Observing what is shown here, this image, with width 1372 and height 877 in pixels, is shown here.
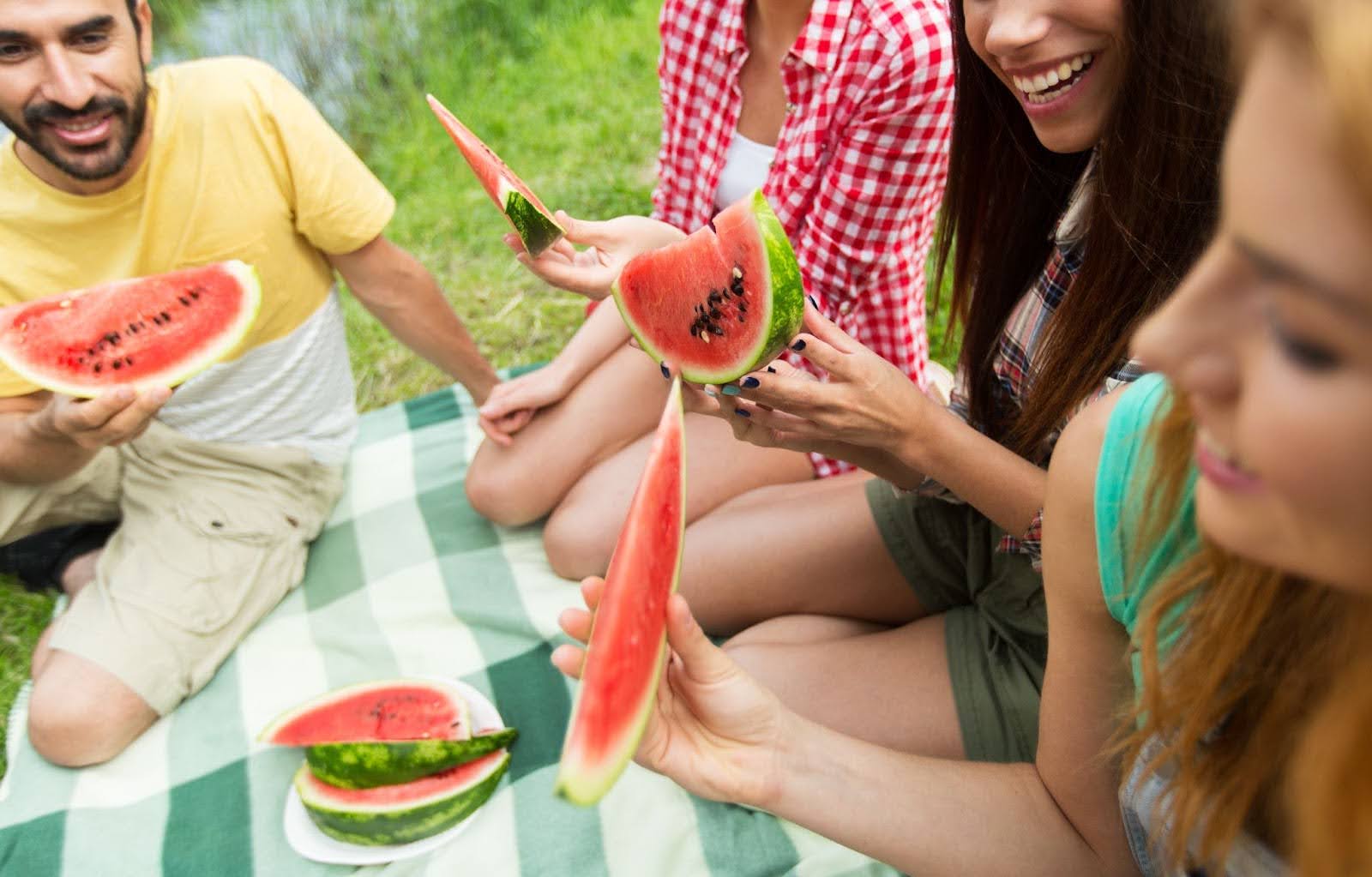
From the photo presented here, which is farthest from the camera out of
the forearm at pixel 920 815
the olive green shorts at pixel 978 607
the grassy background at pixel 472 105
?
the grassy background at pixel 472 105

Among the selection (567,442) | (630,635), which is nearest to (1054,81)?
(630,635)

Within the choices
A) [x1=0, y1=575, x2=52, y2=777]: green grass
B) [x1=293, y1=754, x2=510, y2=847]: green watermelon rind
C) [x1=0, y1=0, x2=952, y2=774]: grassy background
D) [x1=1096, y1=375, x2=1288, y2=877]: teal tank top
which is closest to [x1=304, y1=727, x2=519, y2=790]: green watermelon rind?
[x1=293, y1=754, x2=510, y2=847]: green watermelon rind

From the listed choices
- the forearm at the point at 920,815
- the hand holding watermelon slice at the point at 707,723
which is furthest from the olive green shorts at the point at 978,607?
the hand holding watermelon slice at the point at 707,723

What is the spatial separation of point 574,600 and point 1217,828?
186 cm

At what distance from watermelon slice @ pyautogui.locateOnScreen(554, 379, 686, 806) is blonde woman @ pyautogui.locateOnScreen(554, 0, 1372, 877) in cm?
6

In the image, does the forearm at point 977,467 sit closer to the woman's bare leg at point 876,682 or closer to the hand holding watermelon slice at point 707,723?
the woman's bare leg at point 876,682

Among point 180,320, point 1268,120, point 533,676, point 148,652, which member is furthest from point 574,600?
point 1268,120

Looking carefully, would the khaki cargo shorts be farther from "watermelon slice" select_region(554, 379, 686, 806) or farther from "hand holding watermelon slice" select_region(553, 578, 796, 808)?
"watermelon slice" select_region(554, 379, 686, 806)

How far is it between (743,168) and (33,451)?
6.94 ft

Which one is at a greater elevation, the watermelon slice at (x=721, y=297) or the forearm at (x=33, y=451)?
the watermelon slice at (x=721, y=297)

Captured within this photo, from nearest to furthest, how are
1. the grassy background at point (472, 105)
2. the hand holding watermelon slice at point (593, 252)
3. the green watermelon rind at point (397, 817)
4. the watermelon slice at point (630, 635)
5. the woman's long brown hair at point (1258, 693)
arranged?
the woman's long brown hair at point (1258, 693) < the watermelon slice at point (630, 635) < the green watermelon rind at point (397, 817) < the hand holding watermelon slice at point (593, 252) < the grassy background at point (472, 105)

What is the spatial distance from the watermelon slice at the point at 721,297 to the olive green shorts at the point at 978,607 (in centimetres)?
75

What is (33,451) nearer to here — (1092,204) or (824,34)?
(824,34)

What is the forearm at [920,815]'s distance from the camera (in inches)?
65.3
